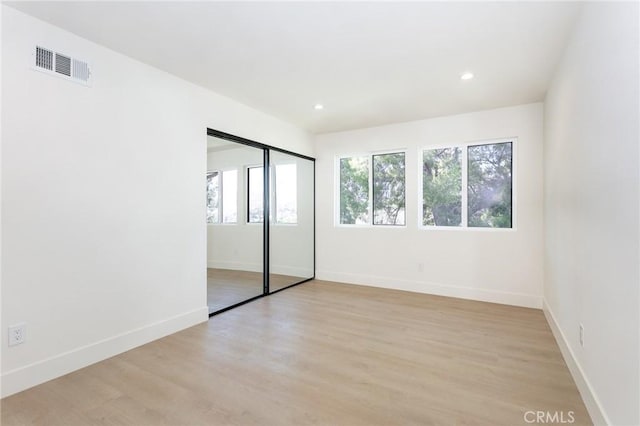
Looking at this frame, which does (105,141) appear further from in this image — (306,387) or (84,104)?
(306,387)

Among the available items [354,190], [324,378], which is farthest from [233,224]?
[324,378]

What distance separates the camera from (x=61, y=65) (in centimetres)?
230

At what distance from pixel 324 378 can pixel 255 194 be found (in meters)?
2.68

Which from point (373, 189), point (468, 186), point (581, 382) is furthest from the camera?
point (373, 189)

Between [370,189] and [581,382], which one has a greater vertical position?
[370,189]

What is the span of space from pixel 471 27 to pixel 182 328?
3636mm

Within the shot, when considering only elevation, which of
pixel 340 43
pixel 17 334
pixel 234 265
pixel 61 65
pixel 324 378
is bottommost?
pixel 324 378

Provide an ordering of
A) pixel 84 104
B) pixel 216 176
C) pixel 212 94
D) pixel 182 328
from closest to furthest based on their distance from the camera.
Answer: pixel 84 104
pixel 182 328
pixel 212 94
pixel 216 176

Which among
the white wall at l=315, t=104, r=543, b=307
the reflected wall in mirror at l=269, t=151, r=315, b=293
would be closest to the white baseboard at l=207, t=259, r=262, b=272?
the reflected wall in mirror at l=269, t=151, r=315, b=293

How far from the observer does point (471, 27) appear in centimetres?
227

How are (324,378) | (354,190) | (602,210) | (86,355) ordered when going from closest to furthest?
1. (602,210)
2. (324,378)
3. (86,355)
4. (354,190)

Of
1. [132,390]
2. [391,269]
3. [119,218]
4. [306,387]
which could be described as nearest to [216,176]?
[119,218]

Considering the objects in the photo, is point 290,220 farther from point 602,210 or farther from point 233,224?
point 602,210

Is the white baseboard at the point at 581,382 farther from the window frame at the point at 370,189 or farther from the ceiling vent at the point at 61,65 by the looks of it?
the ceiling vent at the point at 61,65
